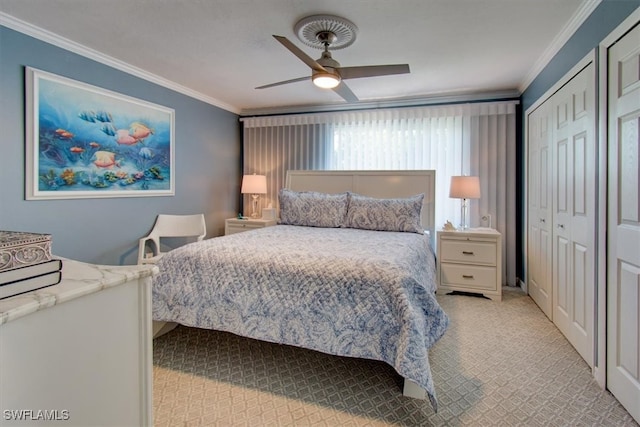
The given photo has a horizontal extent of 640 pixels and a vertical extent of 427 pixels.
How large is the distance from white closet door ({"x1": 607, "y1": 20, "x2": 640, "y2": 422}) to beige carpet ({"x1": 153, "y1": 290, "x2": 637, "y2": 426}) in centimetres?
20

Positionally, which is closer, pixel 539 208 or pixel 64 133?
pixel 64 133

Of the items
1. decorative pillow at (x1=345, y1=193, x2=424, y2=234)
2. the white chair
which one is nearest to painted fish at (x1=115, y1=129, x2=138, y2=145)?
the white chair

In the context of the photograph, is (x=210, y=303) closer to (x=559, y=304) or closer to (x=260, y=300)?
(x=260, y=300)

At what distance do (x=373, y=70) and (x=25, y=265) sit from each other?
2.29m

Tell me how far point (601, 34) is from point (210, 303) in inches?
117

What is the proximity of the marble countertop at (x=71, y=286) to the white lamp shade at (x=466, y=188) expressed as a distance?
3.44 m

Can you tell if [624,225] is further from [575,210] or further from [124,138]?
[124,138]

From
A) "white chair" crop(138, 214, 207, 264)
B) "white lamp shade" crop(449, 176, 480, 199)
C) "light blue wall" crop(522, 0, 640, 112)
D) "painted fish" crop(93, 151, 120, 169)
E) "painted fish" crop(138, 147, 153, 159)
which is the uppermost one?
"light blue wall" crop(522, 0, 640, 112)

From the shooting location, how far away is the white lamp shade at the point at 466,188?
3.69 m

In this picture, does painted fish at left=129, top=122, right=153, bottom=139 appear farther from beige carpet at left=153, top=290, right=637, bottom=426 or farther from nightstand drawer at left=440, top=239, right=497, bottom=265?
nightstand drawer at left=440, top=239, right=497, bottom=265

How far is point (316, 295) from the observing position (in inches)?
76.4

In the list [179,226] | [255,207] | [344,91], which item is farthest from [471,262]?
[179,226]

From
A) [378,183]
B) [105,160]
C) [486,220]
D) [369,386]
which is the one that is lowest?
[369,386]

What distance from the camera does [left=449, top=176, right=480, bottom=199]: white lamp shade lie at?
369 centimetres
